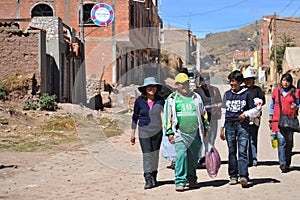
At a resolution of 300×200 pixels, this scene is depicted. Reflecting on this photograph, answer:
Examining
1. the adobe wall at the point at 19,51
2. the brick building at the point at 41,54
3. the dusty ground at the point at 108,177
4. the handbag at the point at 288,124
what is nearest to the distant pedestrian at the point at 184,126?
the dusty ground at the point at 108,177

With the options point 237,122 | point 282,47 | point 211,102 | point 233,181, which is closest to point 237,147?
point 237,122

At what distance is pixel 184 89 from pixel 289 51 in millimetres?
40599

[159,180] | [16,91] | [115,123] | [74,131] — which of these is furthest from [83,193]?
[16,91]

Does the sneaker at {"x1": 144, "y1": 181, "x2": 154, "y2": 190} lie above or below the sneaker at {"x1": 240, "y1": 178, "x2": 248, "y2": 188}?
below

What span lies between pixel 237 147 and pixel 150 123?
1.37 m

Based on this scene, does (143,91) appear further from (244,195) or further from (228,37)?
(228,37)

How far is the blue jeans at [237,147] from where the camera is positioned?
25.4ft

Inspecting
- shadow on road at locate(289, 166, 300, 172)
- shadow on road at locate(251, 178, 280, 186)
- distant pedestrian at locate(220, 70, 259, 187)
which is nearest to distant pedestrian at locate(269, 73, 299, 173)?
shadow on road at locate(289, 166, 300, 172)

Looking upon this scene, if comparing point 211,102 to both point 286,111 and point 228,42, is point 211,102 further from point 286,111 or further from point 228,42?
point 228,42

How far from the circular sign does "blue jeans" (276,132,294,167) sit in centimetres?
2237

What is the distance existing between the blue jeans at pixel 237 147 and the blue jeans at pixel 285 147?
1174 mm

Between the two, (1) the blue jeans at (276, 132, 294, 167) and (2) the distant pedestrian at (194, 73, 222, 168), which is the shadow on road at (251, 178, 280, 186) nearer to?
(1) the blue jeans at (276, 132, 294, 167)

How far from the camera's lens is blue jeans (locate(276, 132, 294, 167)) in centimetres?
890

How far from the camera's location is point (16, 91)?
19.7 meters
